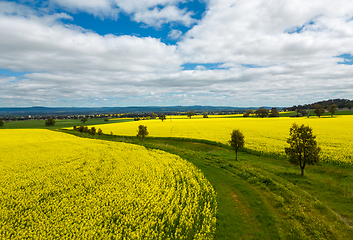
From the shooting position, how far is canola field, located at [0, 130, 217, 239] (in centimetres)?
1061

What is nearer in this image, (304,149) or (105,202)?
(105,202)

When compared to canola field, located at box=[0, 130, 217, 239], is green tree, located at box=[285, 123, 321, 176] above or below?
above

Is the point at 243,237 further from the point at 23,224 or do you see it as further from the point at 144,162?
the point at 144,162

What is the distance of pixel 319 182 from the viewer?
1875 centimetres

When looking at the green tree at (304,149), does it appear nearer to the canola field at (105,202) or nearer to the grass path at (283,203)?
the grass path at (283,203)

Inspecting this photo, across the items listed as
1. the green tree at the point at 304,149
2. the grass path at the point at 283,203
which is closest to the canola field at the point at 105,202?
the grass path at the point at 283,203

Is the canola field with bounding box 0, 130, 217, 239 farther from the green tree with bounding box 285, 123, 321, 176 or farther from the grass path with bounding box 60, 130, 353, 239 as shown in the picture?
the green tree with bounding box 285, 123, 321, 176

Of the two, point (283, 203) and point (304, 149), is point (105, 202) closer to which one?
point (283, 203)

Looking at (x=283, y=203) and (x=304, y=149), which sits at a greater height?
(x=304, y=149)

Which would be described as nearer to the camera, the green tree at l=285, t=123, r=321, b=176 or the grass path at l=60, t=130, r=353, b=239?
the grass path at l=60, t=130, r=353, b=239

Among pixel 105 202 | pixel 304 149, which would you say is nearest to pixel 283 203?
pixel 304 149

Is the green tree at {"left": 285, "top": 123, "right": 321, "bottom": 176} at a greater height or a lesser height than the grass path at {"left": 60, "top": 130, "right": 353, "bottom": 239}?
greater

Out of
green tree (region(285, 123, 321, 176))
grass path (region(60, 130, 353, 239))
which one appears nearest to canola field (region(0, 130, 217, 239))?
grass path (region(60, 130, 353, 239))

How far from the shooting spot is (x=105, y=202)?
13.7 meters
